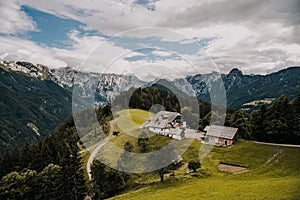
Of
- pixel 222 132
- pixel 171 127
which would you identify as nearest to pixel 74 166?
pixel 171 127

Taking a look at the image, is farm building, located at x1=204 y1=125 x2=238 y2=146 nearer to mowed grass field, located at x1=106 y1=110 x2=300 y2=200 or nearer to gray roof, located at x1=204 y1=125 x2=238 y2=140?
gray roof, located at x1=204 y1=125 x2=238 y2=140

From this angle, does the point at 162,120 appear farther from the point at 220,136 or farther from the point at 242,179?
the point at 242,179

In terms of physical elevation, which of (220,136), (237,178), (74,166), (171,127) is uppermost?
(220,136)

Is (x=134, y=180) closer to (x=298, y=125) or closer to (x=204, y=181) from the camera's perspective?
(x=204, y=181)

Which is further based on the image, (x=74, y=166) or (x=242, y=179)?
(x=74, y=166)

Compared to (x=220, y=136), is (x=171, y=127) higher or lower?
lower

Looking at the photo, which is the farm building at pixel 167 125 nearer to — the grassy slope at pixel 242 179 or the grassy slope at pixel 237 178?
the grassy slope at pixel 237 178

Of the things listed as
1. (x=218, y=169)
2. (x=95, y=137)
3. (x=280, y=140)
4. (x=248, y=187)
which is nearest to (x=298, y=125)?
(x=280, y=140)
